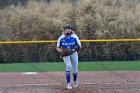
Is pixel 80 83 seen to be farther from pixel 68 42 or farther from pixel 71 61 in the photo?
pixel 68 42

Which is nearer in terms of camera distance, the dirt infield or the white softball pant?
the dirt infield

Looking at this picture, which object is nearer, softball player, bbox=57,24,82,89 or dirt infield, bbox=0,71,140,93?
dirt infield, bbox=0,71,140,93

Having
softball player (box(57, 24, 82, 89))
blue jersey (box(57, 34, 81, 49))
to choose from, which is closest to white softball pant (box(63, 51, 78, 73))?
softball player (box(57, 24, 82, 89))

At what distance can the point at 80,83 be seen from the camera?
14281 millimetres

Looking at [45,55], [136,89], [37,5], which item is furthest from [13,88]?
[37,5]

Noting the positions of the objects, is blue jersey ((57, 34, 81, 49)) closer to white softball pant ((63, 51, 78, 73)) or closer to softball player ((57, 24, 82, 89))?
softball player ((57, 24, 82, 89))

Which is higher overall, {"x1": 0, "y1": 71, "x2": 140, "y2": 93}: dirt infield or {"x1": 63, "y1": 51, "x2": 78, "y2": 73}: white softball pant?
{"x1": 63, "y1": 51, "x2": 78, "y2": 73}: white softball pant

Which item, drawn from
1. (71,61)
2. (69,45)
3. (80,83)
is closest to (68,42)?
(69,45)

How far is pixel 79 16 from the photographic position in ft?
94.1

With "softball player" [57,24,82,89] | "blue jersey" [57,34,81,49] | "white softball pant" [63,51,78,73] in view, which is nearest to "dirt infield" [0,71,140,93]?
"softball player" [57,24,82,89]

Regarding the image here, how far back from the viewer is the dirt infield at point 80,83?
12.5 metres

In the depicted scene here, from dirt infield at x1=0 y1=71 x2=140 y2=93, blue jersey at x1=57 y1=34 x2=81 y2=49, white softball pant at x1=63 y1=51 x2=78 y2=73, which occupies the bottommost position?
→ dirt infield at x1=0 y1=71 x2=140 y2=93

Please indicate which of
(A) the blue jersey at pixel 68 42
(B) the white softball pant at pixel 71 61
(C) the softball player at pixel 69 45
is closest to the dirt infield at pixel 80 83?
(C) the softball player at pixel 69 45

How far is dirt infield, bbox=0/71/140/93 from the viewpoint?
12.5 m
